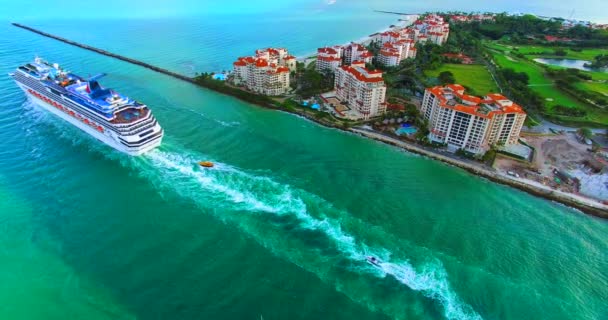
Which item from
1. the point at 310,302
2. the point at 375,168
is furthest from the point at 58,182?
the point at 375,168

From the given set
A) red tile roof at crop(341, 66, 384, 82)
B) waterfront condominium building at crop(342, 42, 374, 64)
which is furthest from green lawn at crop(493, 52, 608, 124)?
waterfront condominium building at crop(342, 42, 374, 64)

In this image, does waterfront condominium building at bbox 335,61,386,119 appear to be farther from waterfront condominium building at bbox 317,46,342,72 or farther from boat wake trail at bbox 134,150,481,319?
boat wake trail at bbox 134,150,481,319

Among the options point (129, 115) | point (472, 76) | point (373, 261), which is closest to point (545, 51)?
point (472, 76)

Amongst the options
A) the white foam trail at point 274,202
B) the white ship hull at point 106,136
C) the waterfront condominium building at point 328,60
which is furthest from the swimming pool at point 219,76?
the white foam trail at point 274,202

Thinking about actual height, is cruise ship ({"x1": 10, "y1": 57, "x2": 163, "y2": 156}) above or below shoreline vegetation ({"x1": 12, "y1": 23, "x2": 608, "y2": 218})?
above

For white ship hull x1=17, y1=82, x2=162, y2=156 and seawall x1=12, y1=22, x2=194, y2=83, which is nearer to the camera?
white ship hull x1=17, y1=82, x2=162, y2=156

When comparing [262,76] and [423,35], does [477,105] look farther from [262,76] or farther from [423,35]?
[423,35]

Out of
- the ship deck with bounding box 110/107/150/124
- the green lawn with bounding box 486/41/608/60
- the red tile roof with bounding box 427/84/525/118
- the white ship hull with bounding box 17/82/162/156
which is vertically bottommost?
the green lawn with bounding box 486/41/608/60
